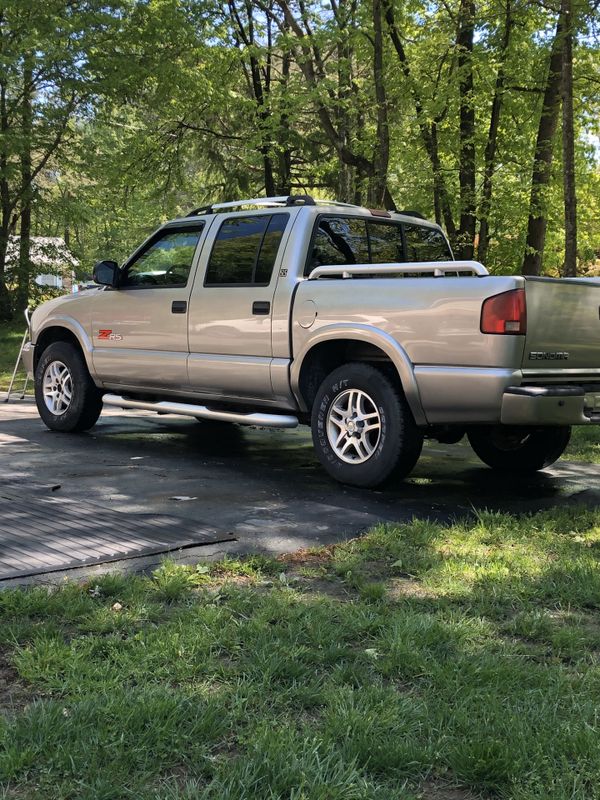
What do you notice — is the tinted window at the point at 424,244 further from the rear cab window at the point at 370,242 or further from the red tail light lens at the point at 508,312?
the red tail light lens at the point at 508,312

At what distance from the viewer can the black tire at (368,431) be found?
18.5 feet

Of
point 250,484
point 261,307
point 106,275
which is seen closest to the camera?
point 250,484

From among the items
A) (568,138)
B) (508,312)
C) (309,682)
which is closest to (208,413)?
(508,312)

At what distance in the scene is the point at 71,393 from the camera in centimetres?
850

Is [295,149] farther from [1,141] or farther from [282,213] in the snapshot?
[282,213]

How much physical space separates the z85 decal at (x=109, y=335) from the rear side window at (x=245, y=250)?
1257 millimetres

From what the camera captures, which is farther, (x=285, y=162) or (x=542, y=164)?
(x=285, y=162)

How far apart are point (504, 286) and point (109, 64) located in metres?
17.1

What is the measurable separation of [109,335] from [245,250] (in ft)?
6.22

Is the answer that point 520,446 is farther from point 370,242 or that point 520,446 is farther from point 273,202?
point 273,202

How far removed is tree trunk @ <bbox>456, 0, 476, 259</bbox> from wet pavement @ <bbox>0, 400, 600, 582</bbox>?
8036mm

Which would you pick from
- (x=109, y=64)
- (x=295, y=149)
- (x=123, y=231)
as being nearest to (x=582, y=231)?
(x=295, y=149)

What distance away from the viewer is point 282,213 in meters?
6.83

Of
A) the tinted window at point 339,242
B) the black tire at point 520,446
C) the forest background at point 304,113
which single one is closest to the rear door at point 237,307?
the tinted window at point 339,242
